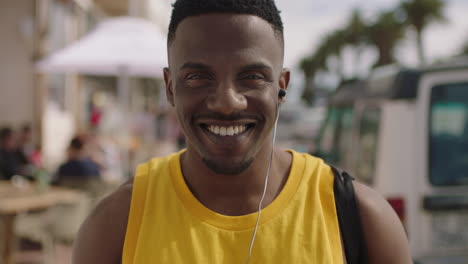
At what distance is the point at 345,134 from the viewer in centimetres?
499

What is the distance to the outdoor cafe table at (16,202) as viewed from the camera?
190 inches

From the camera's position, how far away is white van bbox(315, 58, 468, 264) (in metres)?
3.43

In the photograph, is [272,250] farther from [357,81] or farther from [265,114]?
[357,81]

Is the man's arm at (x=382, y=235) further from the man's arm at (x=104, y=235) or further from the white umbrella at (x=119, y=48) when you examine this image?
the white umbrella at (x=119, y=48)

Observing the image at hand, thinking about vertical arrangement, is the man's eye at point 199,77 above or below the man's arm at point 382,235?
above

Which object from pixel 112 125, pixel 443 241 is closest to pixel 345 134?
pixel 443 241

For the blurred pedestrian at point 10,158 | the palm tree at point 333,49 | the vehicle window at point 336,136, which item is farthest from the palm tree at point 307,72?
the vehicle window at point 336,136

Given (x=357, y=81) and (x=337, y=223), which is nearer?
(x=337, y=223)

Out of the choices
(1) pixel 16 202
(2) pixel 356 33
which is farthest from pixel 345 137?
(2) pixel 356 33

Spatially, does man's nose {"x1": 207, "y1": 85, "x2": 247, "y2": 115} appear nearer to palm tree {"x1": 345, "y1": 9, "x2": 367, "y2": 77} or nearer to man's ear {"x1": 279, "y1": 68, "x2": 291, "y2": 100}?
man's ear {"x1": 279, "y1": 68, "x2": 291, "y2": 100}

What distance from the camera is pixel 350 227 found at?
1.37 m

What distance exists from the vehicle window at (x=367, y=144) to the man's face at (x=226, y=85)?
2454 mm

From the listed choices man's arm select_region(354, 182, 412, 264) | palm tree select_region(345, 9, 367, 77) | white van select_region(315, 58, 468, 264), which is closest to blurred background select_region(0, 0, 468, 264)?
white van select_region(315, 58, 468, 264)

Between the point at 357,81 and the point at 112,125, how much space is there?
1192 cm
